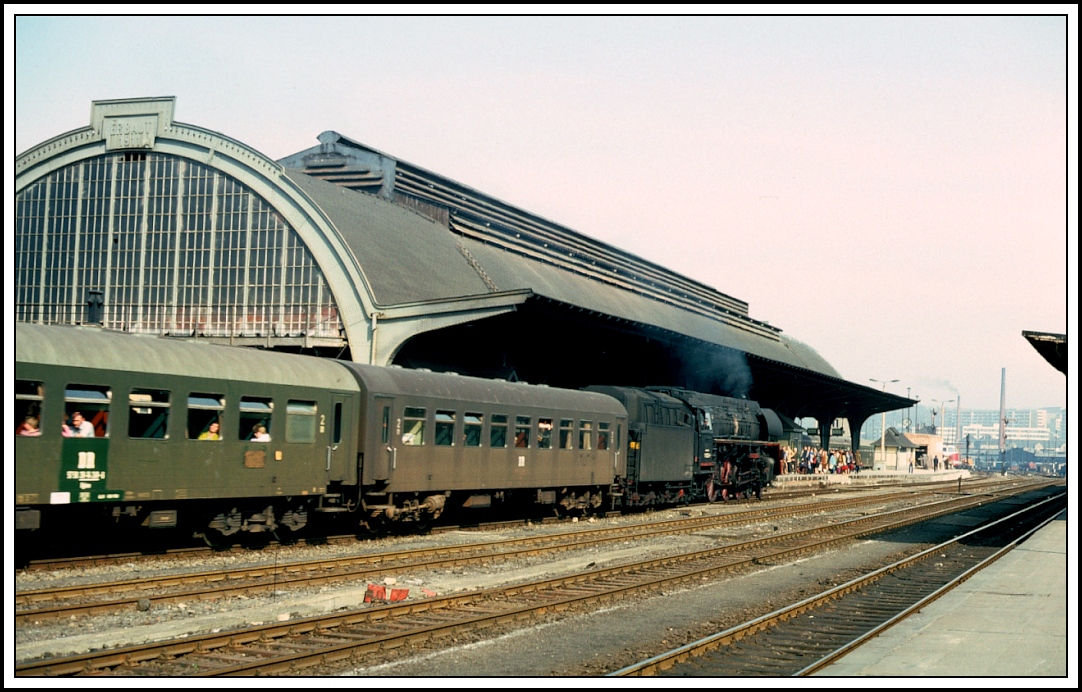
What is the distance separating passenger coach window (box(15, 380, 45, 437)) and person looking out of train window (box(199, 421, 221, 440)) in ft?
9.47

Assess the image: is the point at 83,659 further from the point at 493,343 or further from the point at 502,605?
the point at 493,343

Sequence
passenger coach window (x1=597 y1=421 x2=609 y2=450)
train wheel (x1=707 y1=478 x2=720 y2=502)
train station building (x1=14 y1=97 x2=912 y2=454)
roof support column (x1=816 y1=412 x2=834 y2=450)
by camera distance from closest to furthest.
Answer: passenger coach window (x1=597 y1=421 x2=609 y2=450) → train wheel (x1=707 y1=478 x2=720 y2=502) → train station building (x1=14 y1=97 x2=912 y2=454) → roof support column (x1=816 y1=412 x2=834 y2=450)

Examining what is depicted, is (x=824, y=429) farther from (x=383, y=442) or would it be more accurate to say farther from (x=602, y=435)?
(x=383, y=442)

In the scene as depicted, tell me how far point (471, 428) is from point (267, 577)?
781cm

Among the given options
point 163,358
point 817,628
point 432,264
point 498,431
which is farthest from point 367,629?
point 432,264

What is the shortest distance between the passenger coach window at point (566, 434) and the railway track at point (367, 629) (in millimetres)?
6481

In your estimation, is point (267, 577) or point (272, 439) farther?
point (272, 439)

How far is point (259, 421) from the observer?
56.7 feet

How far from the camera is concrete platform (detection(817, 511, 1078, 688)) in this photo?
374 inches

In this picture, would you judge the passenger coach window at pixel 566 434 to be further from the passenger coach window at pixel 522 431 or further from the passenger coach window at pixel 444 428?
the passenger coach window at pixel 444 428

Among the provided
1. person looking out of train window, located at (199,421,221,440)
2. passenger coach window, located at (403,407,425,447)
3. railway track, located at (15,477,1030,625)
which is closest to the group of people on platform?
railway track, located at (15,477,1030,625)

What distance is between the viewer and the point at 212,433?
16406 mm

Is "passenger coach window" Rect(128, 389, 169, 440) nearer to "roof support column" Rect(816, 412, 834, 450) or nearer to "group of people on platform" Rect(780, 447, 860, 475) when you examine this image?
"group of people on platform" Rect(780, 447, 860, 475)

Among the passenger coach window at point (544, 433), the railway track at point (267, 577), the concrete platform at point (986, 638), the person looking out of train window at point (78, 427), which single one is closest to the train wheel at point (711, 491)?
the passenger coach window at point (544, 433)
